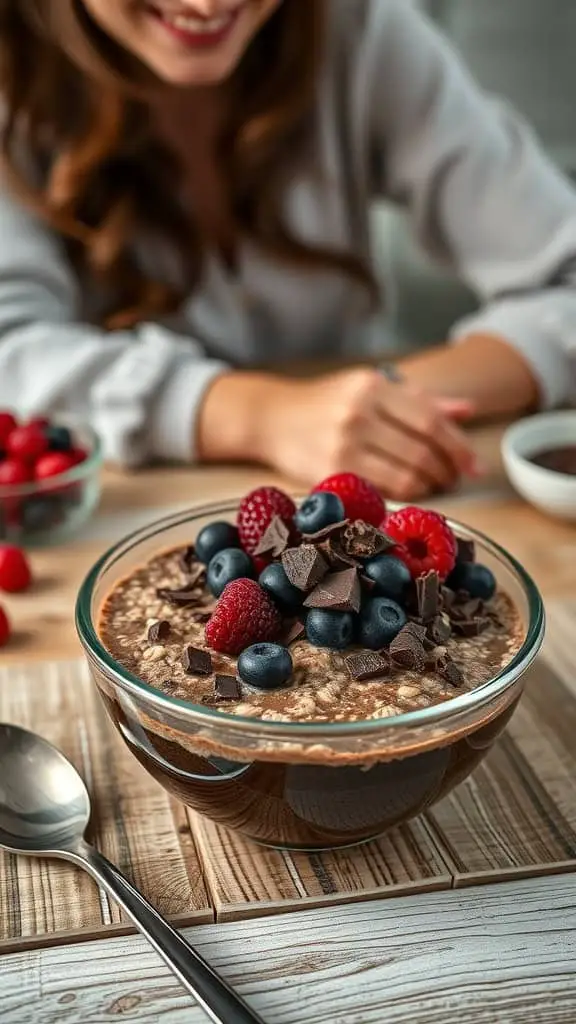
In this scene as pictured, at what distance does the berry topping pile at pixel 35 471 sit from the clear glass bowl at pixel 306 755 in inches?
18.6

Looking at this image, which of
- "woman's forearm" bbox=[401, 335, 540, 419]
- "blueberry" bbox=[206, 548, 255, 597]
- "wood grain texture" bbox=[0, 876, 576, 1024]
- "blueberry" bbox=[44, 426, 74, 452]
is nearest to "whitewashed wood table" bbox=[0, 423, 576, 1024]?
"wood grain texture" bbox=[0, 876, 576, 1024]

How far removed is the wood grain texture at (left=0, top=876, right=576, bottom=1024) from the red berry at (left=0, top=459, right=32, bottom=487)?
699mm

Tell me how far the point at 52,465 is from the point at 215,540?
1.61 ft

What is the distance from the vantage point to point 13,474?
130 centimetres

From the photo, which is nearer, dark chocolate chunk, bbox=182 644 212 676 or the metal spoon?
the metal spoon

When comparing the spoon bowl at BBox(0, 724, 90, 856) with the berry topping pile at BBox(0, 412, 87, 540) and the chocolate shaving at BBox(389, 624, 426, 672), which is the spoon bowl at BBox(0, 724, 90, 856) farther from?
the berry topping pile at BBox(0, 412, 87, 540)

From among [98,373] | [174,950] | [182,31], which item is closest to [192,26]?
[182,31]

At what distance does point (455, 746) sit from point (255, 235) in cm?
134

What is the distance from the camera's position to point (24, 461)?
4.34ft

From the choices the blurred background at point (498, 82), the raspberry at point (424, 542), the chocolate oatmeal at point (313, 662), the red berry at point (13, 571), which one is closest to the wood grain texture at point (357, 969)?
the chocolate oatmeal at point (313, 662)

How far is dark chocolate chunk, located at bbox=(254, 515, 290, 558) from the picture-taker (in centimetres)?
83

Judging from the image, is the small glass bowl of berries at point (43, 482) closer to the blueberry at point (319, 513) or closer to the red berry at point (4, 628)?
the red berry at point (4, 628)

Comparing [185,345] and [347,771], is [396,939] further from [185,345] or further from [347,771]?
[185,345]

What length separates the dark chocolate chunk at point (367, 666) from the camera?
0.75m
